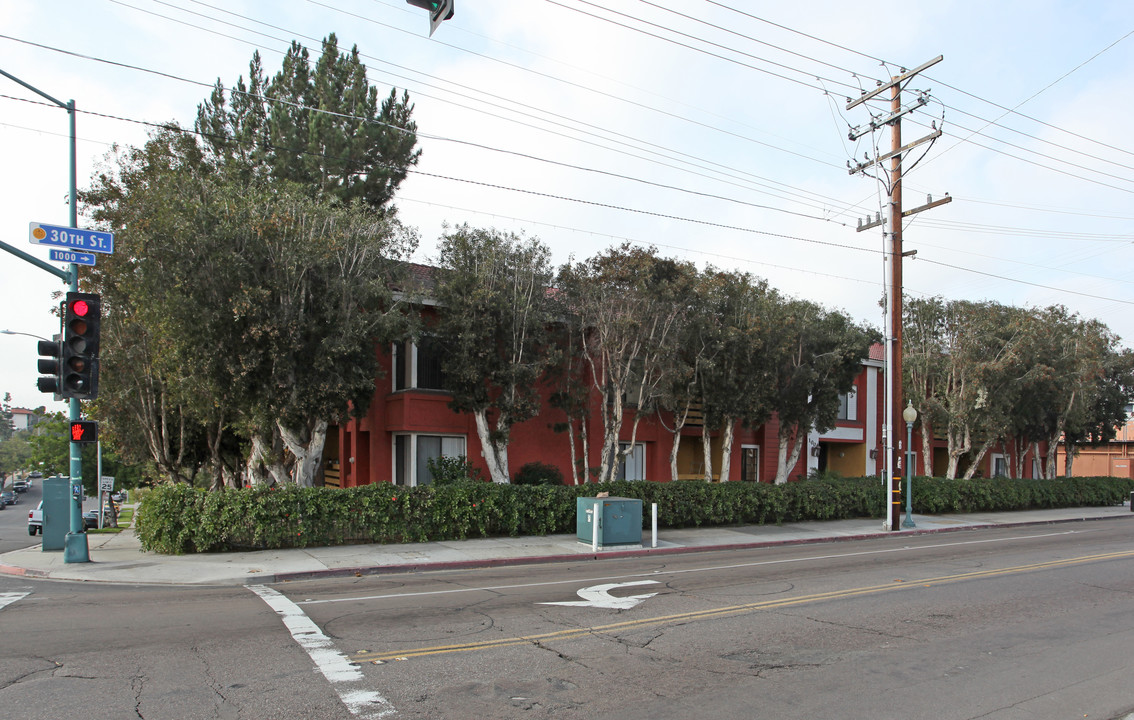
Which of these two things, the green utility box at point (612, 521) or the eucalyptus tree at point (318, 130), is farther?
the eucalyptus tree at point (318, 130)

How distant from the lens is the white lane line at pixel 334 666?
5871 mm

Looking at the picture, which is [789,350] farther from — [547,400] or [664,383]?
[547,400]

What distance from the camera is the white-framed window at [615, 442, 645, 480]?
82.1 feet

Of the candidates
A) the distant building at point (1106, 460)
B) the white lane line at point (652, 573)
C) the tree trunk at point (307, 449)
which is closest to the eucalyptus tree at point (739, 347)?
the white lane line at point (652, 573)

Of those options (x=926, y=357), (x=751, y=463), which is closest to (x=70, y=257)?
(x=751, y=463)

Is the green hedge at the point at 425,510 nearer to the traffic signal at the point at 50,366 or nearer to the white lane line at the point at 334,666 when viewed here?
the traffic signal at the point at 50,366

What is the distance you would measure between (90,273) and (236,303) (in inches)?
330

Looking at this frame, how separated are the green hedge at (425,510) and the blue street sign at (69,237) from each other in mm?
4795

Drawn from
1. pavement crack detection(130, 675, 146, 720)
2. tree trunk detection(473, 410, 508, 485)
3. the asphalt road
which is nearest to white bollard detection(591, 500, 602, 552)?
the asphalt road

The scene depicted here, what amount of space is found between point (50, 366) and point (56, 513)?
13.3ft

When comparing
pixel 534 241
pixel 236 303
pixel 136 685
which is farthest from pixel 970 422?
pixel 136 685

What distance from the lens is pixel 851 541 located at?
65.4ft

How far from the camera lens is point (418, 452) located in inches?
856

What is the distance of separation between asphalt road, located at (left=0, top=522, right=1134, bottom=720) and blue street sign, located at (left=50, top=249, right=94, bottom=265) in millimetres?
5581
